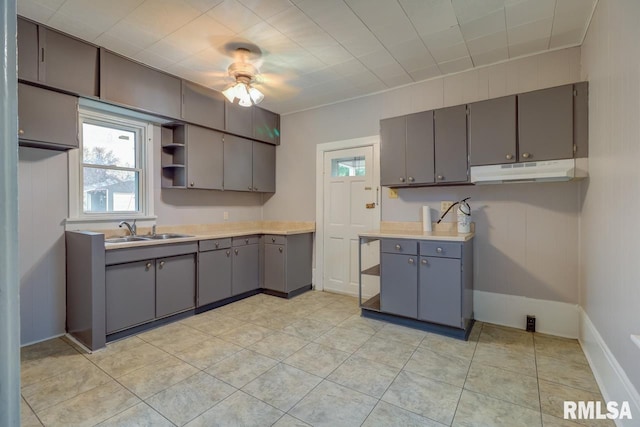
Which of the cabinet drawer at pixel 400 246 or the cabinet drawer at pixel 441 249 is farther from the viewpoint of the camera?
the cabinet drawer at pixel 400 246

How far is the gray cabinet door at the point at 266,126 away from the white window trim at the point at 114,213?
140cm

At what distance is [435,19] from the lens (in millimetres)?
2467

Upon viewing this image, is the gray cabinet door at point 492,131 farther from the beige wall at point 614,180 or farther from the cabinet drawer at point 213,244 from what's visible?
the cabinet drawer at point 213,244

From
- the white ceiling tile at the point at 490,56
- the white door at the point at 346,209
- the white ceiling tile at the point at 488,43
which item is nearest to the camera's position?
the white ceiling tile at the point at 488,43

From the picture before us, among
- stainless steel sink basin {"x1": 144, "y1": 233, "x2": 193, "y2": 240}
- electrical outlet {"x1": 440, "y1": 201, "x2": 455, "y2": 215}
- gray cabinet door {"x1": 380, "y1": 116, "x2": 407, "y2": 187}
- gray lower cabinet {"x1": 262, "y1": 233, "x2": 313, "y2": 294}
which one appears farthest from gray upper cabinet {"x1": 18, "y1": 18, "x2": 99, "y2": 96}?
electrical outlet {"x1": 440, "y1": 201, "x2": 455, "y2": 215}

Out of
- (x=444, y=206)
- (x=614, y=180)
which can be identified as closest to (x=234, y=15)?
(x=444, y=206)

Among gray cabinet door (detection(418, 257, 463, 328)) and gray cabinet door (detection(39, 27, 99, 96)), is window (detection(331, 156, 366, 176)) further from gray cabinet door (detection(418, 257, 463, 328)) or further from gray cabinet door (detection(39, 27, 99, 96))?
gray cabinet door (detection(39, 27, 99, 96))

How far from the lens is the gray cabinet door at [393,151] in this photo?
342 centimetres

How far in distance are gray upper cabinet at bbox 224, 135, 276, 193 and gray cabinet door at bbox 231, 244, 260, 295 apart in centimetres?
88

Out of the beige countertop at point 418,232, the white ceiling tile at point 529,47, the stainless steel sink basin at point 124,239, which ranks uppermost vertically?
the white ceiling tile at point 529,47

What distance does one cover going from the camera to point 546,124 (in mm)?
2691

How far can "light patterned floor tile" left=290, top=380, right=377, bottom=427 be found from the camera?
180 cm

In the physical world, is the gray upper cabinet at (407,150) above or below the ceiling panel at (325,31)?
below

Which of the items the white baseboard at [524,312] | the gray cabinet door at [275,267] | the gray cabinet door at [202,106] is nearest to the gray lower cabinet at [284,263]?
the gray cabinet door at [275,267]
